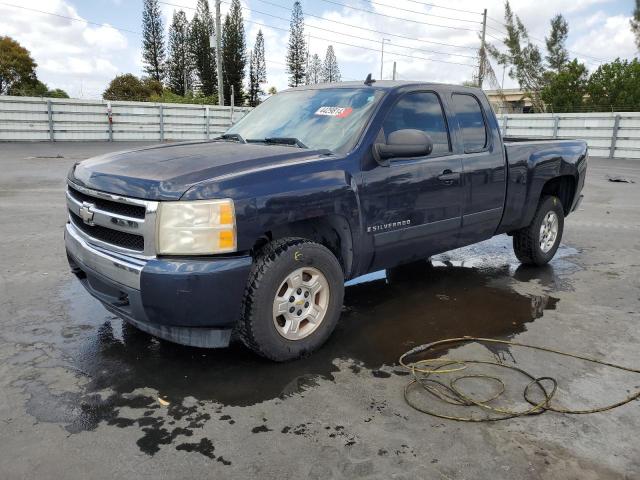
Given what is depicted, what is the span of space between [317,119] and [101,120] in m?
22.9

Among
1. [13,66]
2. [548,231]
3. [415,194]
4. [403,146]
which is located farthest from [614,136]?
[13,66]

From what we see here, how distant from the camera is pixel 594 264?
20.1 ft

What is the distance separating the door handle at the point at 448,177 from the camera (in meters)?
4.30

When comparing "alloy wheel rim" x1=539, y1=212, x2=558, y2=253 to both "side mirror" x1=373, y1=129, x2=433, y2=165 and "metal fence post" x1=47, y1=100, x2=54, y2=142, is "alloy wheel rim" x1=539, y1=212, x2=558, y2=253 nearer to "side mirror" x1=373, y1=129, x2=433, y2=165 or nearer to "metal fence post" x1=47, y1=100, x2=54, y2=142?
"side mirror" x1=373, y1=129, x2=433, y2=165

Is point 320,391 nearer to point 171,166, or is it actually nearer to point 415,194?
point 171,166

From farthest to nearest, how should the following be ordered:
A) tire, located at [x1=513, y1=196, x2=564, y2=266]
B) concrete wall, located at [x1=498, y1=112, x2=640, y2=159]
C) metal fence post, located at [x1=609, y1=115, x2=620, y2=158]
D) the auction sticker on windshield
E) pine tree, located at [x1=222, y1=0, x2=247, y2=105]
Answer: pine tree, located at [x1=222, y1=0, x2=247, y2=105]
metal fence post, located at [x1=609, y1=115, x2=620, y2=158]
concrete wall, located at [x1=498, y1=112, x2=640, y2=159]
tire, located at [x1=513, y1=196, x2=564, y2=266]
the auction sticker on windshield

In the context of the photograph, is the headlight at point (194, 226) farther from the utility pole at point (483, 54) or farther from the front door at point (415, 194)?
the utility pole at point (483, 54)

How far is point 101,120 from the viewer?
79.5 ft

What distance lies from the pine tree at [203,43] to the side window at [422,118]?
2542 inches

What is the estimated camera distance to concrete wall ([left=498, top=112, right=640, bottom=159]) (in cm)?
2252

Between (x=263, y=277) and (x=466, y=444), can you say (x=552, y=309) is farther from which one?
(x=263, y=277)

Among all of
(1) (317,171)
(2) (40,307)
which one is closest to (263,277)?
(1) (317,171)

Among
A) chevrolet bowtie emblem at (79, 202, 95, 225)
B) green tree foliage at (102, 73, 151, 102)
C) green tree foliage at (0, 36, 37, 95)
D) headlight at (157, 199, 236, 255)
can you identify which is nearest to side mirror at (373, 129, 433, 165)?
headlight at (157, 199, 236, 255)

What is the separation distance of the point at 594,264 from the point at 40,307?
5.68 m
